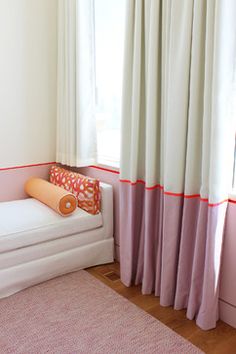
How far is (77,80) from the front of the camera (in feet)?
8.27

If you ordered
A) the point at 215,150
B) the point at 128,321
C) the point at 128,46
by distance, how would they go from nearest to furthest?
the point at 215,150, the point at 128,321, the point at 128,46

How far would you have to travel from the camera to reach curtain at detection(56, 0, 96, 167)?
2.46 m

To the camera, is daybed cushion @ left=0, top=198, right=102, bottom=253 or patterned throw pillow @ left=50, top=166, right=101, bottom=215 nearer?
daybed cushion @ left=0, top=198, right=102, bottom=253

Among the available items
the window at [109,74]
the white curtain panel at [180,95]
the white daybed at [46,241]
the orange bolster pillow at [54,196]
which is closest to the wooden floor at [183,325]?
the white daybed at [46,241]

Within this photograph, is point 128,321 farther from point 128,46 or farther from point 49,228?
point 128,46

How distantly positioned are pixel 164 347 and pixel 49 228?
3.35ft

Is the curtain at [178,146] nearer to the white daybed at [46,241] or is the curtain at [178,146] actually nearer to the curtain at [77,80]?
the white daybed at [46,241]

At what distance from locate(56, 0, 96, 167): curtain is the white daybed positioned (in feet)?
1.34

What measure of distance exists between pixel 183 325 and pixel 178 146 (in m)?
1.00

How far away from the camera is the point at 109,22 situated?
8.38 feet

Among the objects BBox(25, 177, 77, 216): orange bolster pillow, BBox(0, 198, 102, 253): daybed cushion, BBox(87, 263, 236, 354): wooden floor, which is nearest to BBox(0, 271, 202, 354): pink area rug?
BBox(87, 263, 236, 354): wooden floor

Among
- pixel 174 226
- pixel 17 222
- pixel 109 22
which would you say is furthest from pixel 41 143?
pixel 174 226

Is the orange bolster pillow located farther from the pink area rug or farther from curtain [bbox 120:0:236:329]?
the pink area rug

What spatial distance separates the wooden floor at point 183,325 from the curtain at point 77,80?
1.01 meters
